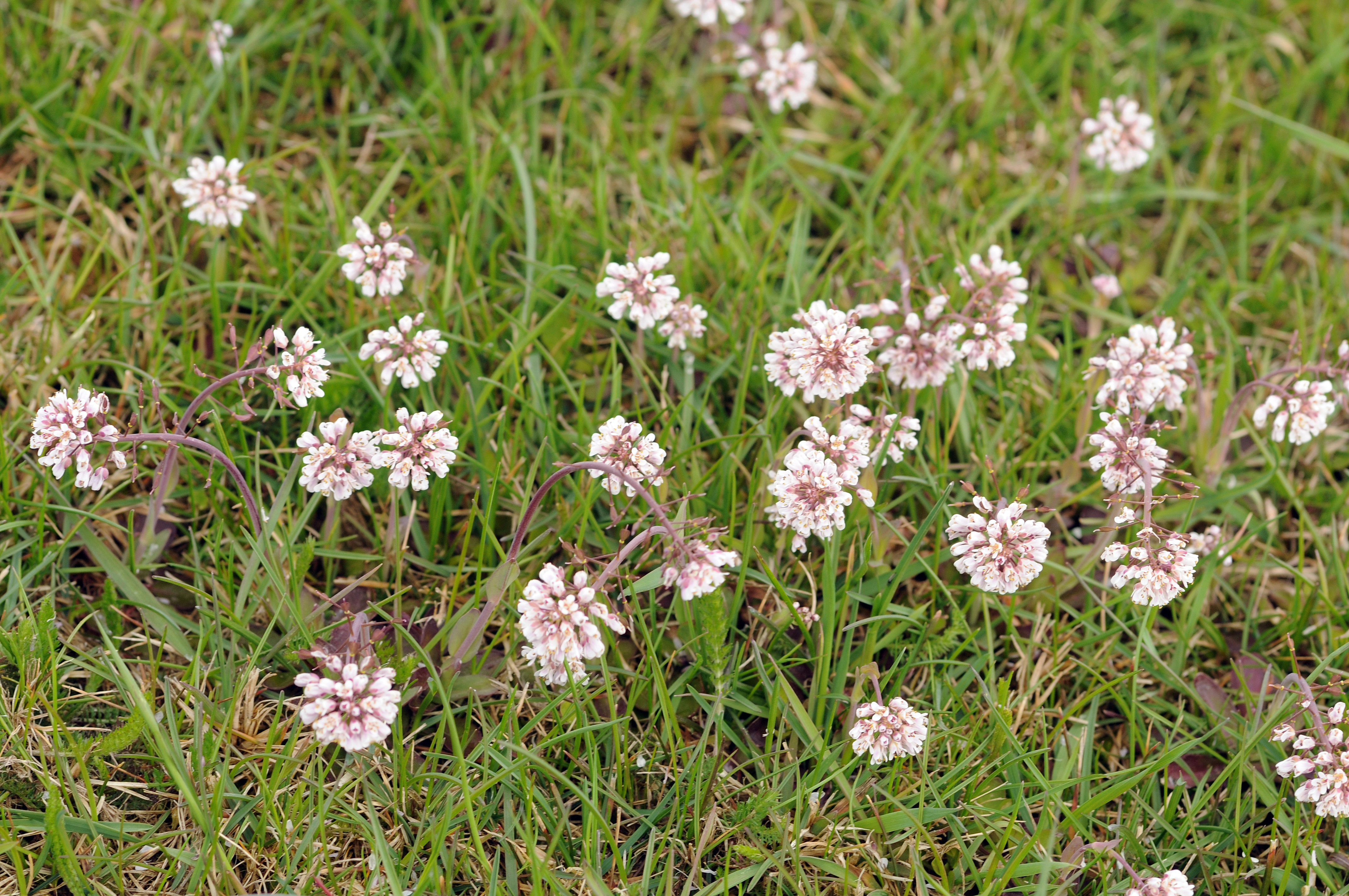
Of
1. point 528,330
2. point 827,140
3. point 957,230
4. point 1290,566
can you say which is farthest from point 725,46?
point 1290,566

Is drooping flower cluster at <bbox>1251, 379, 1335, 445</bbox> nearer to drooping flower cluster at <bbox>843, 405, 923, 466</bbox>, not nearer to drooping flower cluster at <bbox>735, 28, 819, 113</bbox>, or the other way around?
drooping flower cluster at <bbox>843, 405, 923, 466</bbox>

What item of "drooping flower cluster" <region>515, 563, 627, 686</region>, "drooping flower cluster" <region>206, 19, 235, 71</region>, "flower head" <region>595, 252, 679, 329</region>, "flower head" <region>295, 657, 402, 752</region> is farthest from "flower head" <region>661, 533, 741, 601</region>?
"drooping flower cluster" <region>206, 19, 235, 71</region>

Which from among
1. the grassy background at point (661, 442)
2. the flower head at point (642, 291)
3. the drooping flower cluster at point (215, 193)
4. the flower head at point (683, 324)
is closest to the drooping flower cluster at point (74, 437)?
the grassy background at point (661, 442)

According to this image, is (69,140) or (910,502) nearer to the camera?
(910,502)

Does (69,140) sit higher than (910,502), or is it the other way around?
(69,140)

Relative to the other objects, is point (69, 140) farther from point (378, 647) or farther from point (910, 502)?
point (910, 502)

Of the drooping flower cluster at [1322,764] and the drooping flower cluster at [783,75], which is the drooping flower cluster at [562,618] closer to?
the drooping flower cluster at [1322,764]

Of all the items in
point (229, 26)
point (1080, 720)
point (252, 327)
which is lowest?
point (1080, 720)
